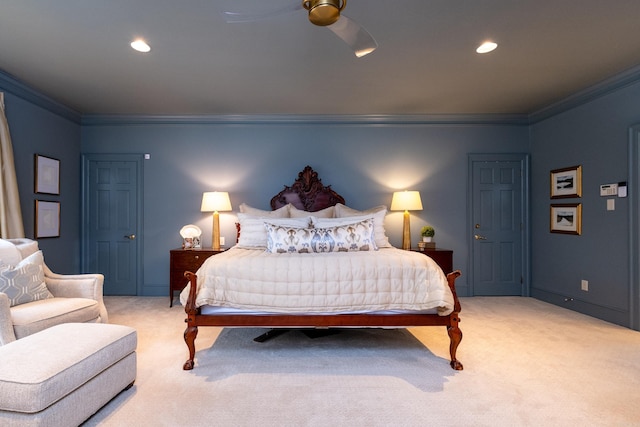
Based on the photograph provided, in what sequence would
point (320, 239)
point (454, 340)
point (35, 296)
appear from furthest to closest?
point (320, 239) < point (35, 296) < point (454, 340)

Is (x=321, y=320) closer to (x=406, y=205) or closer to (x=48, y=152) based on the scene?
(x=406, y=205)

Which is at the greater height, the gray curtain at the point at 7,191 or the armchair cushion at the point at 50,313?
the gray curtain at the point at 7,191

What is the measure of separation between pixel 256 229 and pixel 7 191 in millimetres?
2662

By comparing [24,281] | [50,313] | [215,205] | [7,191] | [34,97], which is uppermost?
[34,97]

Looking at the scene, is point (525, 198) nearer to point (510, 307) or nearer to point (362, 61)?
point (510, 307)

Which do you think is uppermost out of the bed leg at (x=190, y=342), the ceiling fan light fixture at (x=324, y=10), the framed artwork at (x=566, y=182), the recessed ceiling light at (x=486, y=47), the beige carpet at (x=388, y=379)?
the recessed ceiling light at (x=486, y=47)

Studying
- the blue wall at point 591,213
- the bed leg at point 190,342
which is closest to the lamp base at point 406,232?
the blue wall at point 591,213

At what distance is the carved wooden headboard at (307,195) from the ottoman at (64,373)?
9.56 feet

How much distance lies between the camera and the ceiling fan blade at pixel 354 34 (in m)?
1.96

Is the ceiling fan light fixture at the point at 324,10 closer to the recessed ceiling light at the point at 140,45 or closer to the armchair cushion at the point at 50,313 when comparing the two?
the recessed ceiling light at the point at 140,45

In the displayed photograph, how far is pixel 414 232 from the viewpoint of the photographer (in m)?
4.93

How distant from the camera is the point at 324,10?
1730 millimetres

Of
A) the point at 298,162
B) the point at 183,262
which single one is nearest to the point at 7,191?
the point at 183,262

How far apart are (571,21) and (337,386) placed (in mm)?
3262
